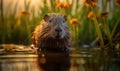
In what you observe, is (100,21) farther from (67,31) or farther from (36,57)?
(36,57)

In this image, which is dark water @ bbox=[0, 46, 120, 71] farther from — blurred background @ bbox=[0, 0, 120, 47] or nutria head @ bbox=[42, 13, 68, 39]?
blurred background @ bbox=[0, 0, 120, 47]

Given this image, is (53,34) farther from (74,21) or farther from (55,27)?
(74,21)

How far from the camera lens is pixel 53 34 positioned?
16.8 ft

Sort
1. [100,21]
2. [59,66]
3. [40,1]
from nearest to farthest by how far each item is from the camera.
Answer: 1. [59,66]
2. [100,21]
3. [40,1]

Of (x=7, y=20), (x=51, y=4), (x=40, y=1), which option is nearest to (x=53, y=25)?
(x=51, y=4)

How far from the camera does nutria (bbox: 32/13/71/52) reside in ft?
16.8

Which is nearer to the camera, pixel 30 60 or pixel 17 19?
pixel 30 60

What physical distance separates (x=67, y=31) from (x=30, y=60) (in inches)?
41.0

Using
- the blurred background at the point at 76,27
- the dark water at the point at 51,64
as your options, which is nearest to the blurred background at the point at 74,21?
the blurred background at the point at 76,27

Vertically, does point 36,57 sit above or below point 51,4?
below

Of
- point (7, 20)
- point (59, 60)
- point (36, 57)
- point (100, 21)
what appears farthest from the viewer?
point (7, 20)

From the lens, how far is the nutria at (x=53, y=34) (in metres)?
5.13

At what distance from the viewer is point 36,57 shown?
4.80 metres

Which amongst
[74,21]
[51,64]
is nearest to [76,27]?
[74,21]
